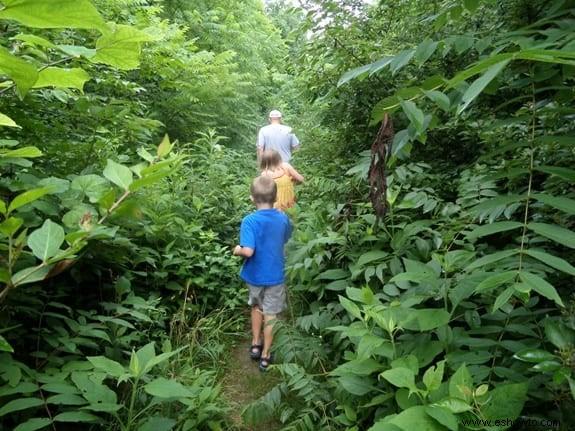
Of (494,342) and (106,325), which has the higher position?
(494,342)

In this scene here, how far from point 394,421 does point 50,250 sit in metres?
1.09

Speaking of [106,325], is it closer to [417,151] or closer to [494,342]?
[494,342]

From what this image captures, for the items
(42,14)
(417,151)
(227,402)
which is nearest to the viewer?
(42,14)

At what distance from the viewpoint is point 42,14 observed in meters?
0.53

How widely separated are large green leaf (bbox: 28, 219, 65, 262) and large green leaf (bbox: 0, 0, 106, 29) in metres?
0.56

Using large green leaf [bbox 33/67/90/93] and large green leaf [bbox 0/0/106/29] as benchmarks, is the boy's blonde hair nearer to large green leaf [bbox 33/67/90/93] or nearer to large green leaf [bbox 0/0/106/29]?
large green leaf [bbox 33/67/90/93]

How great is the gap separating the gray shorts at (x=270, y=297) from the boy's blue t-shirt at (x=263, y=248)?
2.1 inches

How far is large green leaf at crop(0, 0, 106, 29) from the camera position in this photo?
51cm

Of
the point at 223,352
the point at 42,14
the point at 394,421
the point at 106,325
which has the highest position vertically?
the point at 42,14

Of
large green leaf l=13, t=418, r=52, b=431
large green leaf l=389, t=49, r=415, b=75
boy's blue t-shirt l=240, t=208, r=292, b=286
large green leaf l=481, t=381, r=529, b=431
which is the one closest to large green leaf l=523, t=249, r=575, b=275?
large green leaf l=481, t=381, r=529, b=431

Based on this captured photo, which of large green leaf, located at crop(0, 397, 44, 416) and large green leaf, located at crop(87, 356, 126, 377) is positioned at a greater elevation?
large green leaf, located at crop(0, 397, 44, 416)

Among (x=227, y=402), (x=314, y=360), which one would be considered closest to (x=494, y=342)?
(x=314, y=360)

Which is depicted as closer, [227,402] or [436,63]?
[227,402]

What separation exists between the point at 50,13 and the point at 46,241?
605 mm
